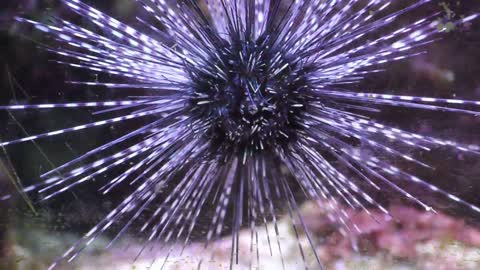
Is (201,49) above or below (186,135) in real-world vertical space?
above

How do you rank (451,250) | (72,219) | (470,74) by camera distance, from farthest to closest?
(72,219) < (451,250) < (470,74)

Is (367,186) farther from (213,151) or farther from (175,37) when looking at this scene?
(175,37)

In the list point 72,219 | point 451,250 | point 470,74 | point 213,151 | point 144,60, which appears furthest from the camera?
point 72,219

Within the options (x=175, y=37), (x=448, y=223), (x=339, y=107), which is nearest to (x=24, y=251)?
(x=175, y=37)

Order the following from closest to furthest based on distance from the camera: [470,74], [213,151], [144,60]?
[144,60] → [213,151] → [470,74]

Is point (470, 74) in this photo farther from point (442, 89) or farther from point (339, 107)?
point (339, 107)

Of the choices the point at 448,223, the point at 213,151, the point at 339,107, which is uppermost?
the point at 339,107

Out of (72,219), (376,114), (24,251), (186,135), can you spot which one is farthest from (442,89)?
(24,251)

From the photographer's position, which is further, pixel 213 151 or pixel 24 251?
pixel 24 251

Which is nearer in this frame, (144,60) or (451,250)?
(144,60)
